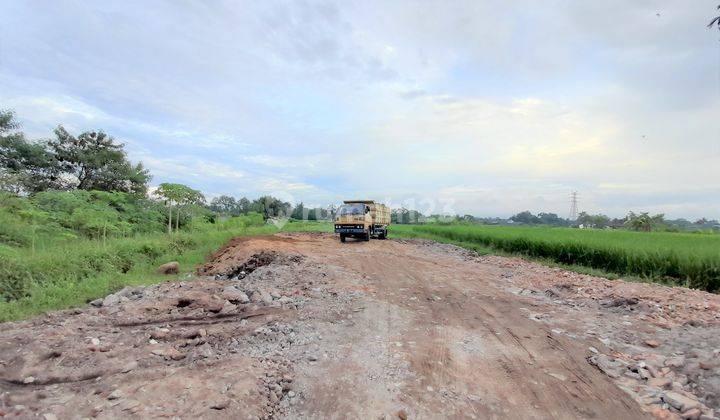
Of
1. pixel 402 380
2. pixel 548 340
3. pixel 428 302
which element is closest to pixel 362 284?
pixel 428 302

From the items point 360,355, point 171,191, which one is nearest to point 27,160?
point 171,191

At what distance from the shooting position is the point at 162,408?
11.1 feet

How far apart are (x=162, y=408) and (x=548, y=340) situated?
16.0 feet

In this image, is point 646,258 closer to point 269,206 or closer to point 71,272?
point 71,272

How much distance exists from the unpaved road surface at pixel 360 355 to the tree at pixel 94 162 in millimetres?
18585

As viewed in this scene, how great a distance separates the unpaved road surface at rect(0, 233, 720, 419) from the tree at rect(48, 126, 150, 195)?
61.0 ft

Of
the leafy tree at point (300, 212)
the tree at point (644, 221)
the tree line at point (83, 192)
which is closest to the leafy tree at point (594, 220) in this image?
the tree at point (644, 221)

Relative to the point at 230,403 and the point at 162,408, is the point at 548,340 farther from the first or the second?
the point at 162,408

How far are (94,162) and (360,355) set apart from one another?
77.4ft

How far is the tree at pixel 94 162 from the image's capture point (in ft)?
71.8

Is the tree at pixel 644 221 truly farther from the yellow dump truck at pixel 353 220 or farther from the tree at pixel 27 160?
the tree at pixel 27 160

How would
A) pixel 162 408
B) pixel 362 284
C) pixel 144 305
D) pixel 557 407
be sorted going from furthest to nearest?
1. pixel 362 284
2. pixel 144 305
3. pixel 557 407
4. pixel 162 408

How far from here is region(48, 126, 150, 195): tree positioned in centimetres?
2189

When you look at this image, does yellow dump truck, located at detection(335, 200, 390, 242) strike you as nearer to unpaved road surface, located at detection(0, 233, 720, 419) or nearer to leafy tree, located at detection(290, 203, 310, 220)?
unpaved road surface, located at detection(0, 233, 720, 419)
